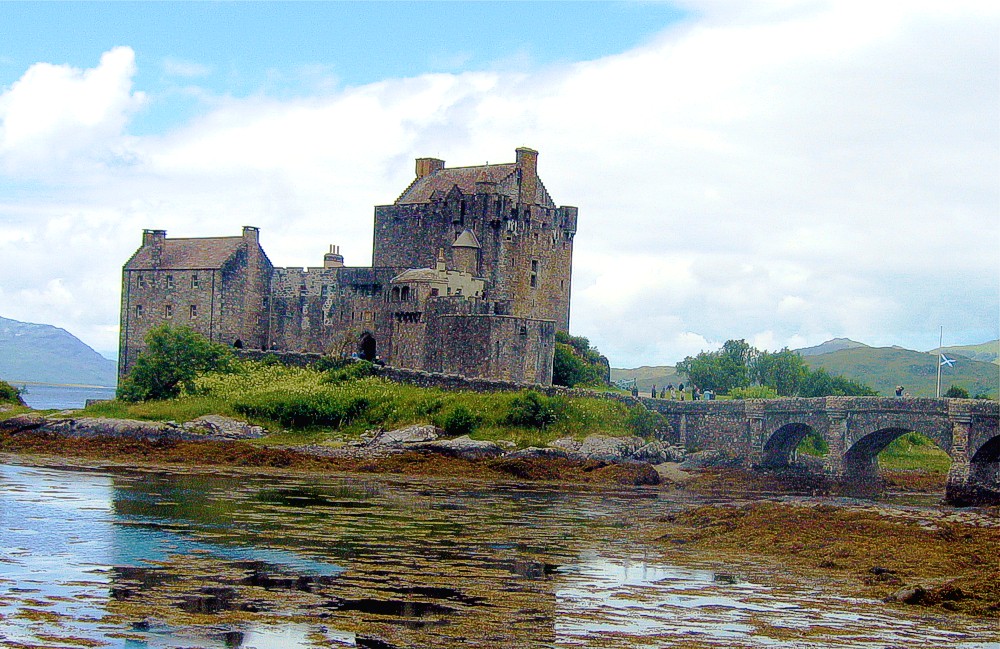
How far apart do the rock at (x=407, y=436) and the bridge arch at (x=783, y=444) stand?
568 inches

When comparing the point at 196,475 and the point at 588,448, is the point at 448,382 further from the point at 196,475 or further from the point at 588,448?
the point at 196,475

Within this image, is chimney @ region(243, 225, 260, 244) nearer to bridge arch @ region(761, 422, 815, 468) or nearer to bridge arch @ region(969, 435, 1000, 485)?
bridge arch @ region(761, 422, 815, 468)

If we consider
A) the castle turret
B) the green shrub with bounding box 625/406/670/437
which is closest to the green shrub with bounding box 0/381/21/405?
the castle turret

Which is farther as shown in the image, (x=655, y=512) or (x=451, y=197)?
(x=451, y=197)

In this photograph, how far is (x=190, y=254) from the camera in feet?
254

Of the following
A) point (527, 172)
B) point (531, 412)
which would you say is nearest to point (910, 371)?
point (527, 172)

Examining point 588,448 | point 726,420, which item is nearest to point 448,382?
point 588,448

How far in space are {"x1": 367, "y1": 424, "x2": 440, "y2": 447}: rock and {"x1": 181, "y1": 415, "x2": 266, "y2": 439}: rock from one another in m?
6.24

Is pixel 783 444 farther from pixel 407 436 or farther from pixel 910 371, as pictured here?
pixel 910 371

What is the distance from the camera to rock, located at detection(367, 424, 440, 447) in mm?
57031

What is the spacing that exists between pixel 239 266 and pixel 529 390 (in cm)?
2385

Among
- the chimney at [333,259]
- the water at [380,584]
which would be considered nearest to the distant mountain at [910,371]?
the chimney at [333,259]

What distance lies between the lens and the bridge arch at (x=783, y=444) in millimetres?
57312

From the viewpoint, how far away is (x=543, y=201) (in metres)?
74.5
